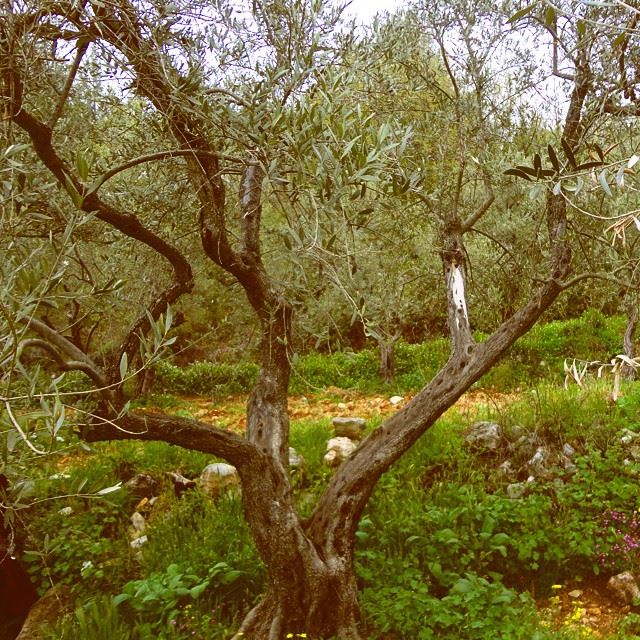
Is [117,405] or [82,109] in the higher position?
[82,109]

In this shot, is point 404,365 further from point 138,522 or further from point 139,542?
point 139,542

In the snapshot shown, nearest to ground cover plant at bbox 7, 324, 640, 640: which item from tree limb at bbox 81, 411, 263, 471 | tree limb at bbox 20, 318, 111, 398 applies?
tree limb at bbox 81, 411, 263, 471

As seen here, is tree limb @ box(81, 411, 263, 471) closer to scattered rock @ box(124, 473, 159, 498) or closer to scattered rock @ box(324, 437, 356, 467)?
scattered rock @ box(124, 473, 159, 498)

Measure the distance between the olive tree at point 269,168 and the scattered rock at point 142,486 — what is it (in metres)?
2.67

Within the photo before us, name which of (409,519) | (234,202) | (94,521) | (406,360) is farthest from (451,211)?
(406,360)

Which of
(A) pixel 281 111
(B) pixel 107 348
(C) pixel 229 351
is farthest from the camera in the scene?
(C) pixel 229 351

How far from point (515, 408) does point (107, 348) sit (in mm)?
9413

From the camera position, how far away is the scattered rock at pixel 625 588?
221 inches

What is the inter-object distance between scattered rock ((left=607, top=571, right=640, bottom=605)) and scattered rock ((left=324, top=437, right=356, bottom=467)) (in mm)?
3311

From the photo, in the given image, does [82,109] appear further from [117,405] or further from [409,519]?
[409,519]

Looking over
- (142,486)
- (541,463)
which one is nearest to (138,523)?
(142,486)

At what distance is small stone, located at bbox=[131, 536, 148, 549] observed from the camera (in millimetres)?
6294

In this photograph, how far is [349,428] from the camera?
905cm

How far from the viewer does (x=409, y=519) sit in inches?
243
